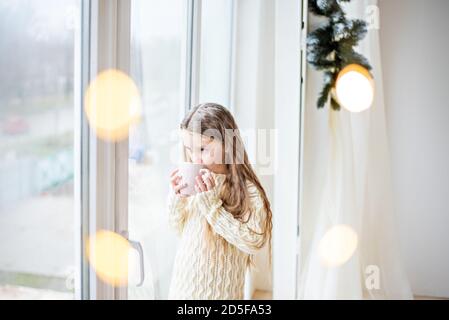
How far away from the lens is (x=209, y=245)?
751mm

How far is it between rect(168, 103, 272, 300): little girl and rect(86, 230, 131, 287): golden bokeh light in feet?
0.39

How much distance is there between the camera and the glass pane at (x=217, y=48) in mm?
818

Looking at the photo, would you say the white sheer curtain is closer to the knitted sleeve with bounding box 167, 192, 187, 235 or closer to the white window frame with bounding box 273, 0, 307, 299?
the white window frame with bounding box 273, 0, 307, 299

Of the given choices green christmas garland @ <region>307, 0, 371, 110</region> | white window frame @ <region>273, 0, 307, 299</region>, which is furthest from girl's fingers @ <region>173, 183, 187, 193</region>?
green christmas garland @ <region>307, 0, 371, 110</region>

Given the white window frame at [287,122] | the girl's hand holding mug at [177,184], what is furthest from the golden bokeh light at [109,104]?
the white window frame at [287,122]

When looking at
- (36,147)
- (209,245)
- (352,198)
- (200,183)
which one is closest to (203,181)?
(200,183)

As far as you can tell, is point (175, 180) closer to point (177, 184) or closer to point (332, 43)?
point (177, 184)

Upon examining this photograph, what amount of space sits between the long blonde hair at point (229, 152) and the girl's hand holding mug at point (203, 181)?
39mm

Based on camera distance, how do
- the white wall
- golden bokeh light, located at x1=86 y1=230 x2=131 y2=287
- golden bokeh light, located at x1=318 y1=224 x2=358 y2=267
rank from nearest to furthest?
golden bokeh light, located at x1=86 y1=230 x2=131 y2=287 → the white wall → golden bokeh light, located at x1=318 y1=224 x2=358 y2=267

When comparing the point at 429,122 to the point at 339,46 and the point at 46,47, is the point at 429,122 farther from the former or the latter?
the point at 46,47

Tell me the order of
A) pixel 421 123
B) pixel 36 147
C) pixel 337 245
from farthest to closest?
pixel 337 245 → pixel 421 123 → pixel 36 147

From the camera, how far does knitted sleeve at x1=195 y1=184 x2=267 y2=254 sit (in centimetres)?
72

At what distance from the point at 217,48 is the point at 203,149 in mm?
249

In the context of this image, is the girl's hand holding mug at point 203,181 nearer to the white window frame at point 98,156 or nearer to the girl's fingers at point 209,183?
the girl's fingers at point 209,183
